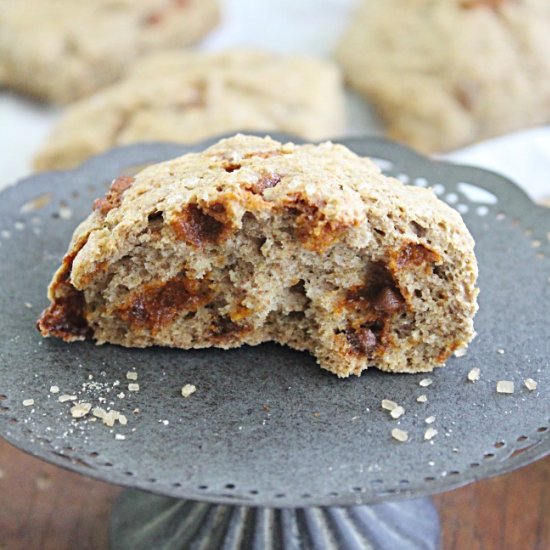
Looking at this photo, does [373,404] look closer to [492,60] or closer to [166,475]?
[166,475]

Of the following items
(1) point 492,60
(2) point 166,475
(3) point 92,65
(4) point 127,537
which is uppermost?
(2) point 166,475

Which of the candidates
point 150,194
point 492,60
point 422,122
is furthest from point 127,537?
point 492,60

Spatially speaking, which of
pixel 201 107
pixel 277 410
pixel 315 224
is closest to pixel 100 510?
A: pixel 277 410

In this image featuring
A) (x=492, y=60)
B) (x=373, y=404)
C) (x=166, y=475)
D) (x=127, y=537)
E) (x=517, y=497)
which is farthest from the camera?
(x=492, y=60)

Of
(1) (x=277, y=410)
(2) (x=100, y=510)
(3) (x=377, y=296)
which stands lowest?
(2) (x=100, y=510)

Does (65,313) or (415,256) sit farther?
(65,313)

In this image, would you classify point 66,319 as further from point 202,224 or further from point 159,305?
point 202,224

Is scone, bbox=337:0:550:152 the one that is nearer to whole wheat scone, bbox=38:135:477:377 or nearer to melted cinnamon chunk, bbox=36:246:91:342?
whole wheat scone, bbox=38:135:477:377
